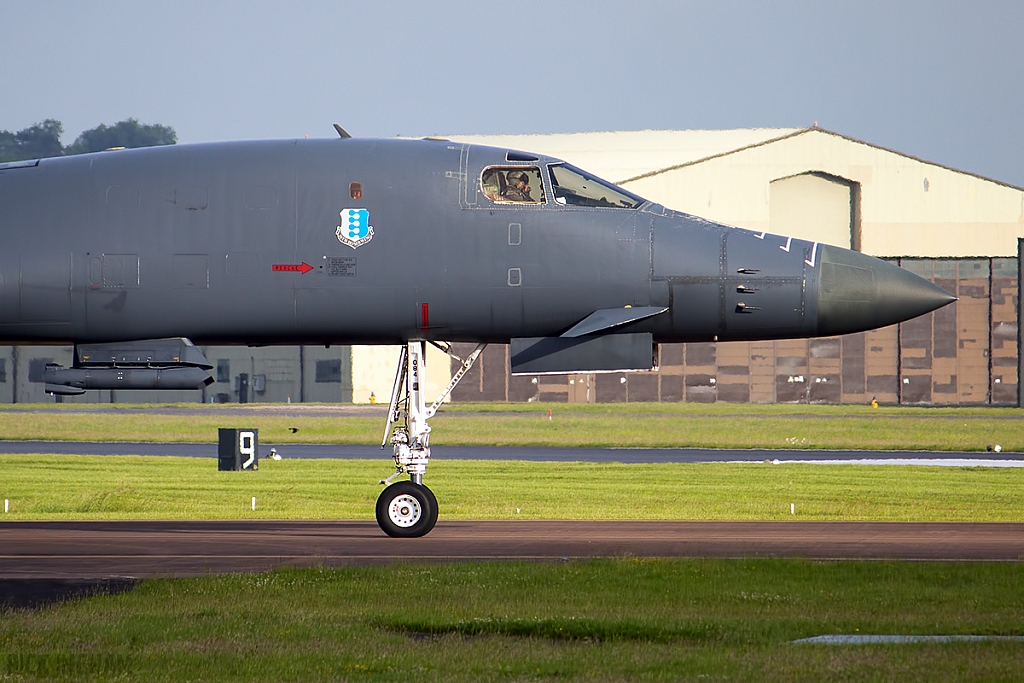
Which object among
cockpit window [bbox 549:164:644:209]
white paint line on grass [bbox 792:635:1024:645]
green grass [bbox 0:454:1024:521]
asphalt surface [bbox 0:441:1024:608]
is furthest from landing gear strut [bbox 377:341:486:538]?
white paint line on grass [bbox 792:635:1024:645]

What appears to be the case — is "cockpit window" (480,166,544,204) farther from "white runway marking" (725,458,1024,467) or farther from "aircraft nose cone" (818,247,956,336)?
"white runway marking" (725,458,1024,467)

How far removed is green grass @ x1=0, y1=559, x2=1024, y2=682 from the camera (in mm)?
9492

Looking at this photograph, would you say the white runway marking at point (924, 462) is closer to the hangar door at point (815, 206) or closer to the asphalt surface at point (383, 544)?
the asphalt surface at point (383, 544)

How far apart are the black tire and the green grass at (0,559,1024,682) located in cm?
274

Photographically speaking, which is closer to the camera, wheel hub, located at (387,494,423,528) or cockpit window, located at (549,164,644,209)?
cockpit window, located at (549,164,644,209)

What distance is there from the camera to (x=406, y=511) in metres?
17.9

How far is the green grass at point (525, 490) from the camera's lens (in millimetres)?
26625

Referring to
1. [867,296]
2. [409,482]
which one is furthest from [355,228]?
[867,296]

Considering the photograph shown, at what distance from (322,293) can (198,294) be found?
1.75m

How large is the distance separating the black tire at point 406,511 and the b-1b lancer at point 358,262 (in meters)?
1.15

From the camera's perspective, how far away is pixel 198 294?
17141 mm

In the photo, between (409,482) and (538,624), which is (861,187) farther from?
(538,624)

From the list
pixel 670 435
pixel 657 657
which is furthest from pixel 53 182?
pixel 670 435

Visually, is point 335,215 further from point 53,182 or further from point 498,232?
point 53,182
